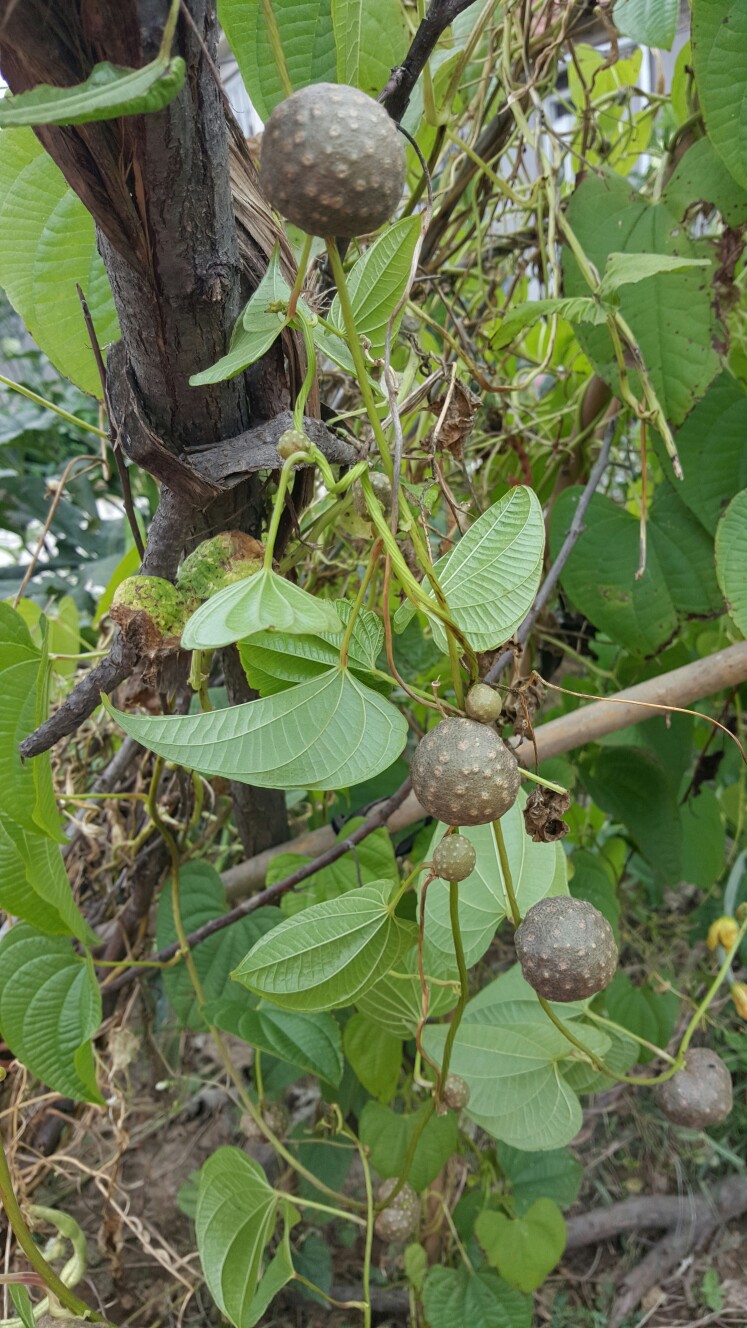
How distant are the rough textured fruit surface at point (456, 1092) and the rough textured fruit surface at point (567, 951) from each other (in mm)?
228

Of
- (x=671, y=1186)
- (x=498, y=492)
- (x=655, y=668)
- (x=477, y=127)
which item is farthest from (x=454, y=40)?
(x=671, y=1186)

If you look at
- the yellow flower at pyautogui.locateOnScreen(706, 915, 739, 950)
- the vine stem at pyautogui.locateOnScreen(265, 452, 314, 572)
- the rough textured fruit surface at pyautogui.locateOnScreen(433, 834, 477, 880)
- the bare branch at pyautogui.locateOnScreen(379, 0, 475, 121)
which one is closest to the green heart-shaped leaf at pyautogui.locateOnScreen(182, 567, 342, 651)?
the vine stem at pyautogui.locateOnScreen(265, 452, 314, 572)

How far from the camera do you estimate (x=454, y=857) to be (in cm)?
36

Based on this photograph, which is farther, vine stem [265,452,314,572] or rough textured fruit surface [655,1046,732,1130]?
rough textured fruit surface [655,1046,732,1130]

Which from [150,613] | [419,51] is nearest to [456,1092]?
[150,613]

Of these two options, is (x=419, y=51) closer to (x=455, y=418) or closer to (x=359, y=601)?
(x=455, y=418)

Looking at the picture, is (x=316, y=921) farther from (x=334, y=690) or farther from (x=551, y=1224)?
(x=551, y=1224)

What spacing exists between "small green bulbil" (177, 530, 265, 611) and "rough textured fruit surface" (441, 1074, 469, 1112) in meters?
0.36

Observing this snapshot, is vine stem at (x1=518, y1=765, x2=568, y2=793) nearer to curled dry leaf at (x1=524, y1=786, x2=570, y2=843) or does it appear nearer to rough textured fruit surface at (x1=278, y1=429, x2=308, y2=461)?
curled dry leaf at (x1=524, y1=786, x2=570, y2=843)

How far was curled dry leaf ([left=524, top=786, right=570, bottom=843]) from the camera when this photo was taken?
0.39m

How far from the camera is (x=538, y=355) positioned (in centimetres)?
108

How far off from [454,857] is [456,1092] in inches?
11.2

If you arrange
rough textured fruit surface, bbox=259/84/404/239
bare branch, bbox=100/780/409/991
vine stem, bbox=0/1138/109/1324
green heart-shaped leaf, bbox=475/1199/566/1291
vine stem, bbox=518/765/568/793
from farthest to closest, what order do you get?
green heart-shaped leaf, bbox=475/1199/566/1291 → bare branch, bbox=100/780/409/991 → vine stem, bbox=0/1138/109/1324 → vine stem, bbox=518/765/568/793 → rough textured fruit surface, bbox=259/84/404/239

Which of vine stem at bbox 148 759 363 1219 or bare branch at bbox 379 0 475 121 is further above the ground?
bare branch at bbox 379 0 475 121
